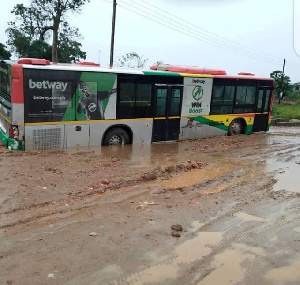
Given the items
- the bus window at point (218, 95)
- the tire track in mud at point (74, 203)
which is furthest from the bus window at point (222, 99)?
the tire track in mud at point (74, 203)

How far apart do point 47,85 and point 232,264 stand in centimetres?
663

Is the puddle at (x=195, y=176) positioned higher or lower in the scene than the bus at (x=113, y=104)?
lower

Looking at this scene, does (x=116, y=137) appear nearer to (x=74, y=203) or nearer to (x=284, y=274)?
(x=74, y=203)

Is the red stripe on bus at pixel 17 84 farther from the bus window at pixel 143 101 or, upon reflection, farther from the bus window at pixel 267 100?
the bus window at pixel 267 100

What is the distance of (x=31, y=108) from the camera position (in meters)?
8.97

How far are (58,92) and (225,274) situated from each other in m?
6.75

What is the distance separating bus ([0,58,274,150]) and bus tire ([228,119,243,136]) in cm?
4

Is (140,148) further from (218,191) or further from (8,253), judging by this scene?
(8,253)

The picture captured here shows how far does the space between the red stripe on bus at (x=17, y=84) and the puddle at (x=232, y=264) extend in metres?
6.34

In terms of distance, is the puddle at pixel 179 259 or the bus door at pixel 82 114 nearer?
the puddle at pixel 179 259

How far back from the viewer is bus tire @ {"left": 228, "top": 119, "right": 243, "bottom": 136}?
45.6 feet

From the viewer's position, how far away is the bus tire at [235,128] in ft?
45.6

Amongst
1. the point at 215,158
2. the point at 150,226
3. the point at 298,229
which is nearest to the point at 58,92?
the point at 215,158

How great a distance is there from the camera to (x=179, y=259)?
429cm
